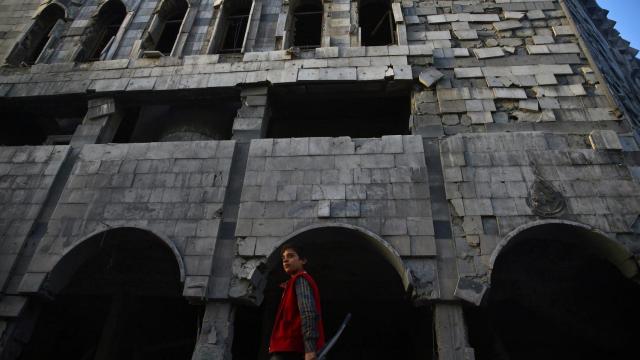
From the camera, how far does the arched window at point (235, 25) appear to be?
36.3 ft

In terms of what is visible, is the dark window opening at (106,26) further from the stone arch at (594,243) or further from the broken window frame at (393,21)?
the stone arch at (594,243)

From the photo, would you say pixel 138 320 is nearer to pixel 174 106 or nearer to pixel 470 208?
pixel 174 106

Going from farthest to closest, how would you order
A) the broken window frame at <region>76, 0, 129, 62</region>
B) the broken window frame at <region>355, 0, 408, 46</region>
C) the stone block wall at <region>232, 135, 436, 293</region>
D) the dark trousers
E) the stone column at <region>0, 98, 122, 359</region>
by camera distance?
1. the broken window frame at <region>76, 0, 129, 62</region>
2. the broken window frame at <region>355, 0, 408, 46</region>
3. the stone block wall at <region>232, 135, 436, 293</region>
4. the stone column at <region>0, 98, 122, 359</region>
5. the dark trousers

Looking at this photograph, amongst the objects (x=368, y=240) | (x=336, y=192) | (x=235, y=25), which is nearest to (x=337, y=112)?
(x=336, y=192)

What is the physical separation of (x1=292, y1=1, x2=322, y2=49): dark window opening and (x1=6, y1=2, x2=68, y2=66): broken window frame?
7.14 m

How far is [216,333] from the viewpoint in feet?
20.0

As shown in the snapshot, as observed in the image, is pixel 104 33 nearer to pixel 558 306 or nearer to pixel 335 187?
pixel 335 187

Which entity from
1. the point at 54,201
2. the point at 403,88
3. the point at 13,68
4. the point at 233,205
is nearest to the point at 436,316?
the point at 233,205

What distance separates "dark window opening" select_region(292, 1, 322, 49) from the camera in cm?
1105

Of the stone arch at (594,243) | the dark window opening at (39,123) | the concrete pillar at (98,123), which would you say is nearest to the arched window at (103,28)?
the dark window opening at (39,123)

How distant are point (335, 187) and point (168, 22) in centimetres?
837

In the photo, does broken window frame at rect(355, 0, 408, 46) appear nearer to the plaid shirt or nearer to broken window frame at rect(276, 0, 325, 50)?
broken window frame at rect(276, 0, 325, 50)

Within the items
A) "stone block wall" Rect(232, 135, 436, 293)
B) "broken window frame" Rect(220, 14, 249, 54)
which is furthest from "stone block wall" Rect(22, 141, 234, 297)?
"broken window frame" Rect(220, 14, 249, 54)

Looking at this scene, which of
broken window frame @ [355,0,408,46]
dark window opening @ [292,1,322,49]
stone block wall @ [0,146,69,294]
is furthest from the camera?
dark window opening @ [292,1,322,49]
